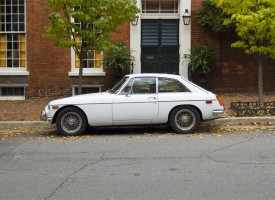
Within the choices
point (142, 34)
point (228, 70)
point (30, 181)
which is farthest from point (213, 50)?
point (30, 181)

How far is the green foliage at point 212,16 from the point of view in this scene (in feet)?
55.5

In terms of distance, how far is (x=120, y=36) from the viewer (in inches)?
698

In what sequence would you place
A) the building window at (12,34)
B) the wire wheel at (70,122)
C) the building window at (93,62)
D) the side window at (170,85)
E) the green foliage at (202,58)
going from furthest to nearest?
the building window at (93,62) → the building window at (12,34) → the green foliage at (202,58) → the side window at (170,85) → the wire wheel at (70,122)

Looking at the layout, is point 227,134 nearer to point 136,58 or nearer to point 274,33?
point 274,33

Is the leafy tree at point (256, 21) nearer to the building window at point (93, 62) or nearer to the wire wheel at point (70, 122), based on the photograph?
the wire wheel at point (70, 122)

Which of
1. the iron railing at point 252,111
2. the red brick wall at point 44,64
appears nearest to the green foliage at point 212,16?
the iron railing at point 252,111

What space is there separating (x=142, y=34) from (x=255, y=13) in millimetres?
6876

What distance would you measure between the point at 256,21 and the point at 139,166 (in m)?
6.20

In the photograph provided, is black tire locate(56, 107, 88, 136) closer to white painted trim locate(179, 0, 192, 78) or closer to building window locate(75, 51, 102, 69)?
building window locate(75, 51, 102, 69)

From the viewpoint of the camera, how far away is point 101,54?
58.4 ft

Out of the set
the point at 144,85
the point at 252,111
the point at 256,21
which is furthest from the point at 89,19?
the point at 252,111

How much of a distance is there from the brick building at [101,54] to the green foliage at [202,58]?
0.50 m

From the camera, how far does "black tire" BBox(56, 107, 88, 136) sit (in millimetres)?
10406

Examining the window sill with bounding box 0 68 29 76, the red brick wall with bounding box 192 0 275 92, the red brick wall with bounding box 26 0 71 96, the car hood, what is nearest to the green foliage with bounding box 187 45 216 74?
the red brick wall with bounding box 192 0 275 92
